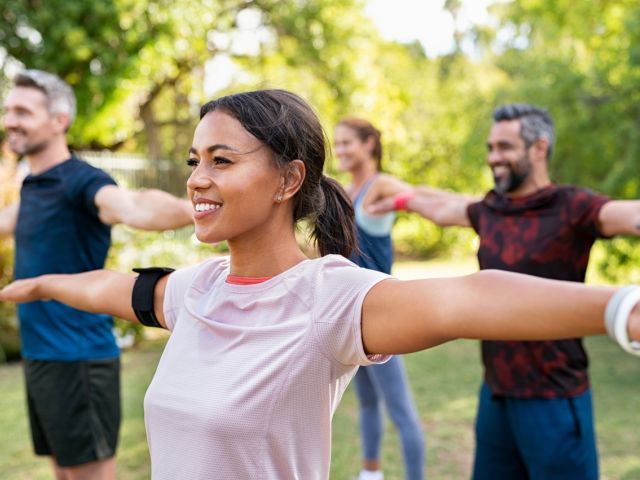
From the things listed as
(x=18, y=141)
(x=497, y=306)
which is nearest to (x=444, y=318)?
(x=497, y=306)

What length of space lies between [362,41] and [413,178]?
5.49 meters

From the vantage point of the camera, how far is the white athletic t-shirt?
5.45ft

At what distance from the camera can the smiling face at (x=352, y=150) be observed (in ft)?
15.7

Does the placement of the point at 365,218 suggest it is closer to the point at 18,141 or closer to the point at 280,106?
the point at 18,141

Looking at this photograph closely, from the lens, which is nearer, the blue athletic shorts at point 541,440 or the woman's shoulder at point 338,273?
the woman's shoulder at point 338,273

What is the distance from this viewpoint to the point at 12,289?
2.52 metres

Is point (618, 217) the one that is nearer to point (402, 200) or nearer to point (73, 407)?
point (402, 200)

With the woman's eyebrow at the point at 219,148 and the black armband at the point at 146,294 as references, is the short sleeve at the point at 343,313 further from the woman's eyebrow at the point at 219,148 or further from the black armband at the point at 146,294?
the black armband at the point at 146,294

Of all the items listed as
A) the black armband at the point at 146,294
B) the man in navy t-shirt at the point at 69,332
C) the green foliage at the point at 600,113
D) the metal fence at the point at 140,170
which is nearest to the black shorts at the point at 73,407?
the man in navy t-shirt at the point at 69,332

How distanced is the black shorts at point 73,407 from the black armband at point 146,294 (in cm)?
148

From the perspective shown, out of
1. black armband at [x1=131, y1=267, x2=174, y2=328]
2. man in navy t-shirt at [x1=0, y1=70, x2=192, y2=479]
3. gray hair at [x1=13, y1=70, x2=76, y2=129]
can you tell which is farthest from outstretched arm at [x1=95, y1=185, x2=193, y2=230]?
black armband at [x1=131, y1=267, x2=174, y2=328]

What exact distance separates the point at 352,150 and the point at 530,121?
53.6 inches

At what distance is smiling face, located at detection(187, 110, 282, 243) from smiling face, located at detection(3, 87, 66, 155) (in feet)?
6.93

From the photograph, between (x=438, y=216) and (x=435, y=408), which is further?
(x=435, y=408)
